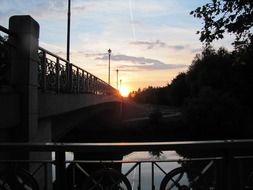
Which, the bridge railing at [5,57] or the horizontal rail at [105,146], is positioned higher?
the bridge railing at [5,57]

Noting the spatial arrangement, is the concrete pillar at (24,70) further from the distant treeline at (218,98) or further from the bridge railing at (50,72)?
the distant treeline at (218,98)

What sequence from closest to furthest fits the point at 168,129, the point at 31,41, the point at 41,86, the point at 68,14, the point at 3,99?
the point at 3,99, the point at 31,41, the point at 41,86, the point at 68,14, the point at 168,129

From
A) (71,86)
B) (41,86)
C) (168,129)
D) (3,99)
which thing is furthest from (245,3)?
(168,129)

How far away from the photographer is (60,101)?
16734 millimetres

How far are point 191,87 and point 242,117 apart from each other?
15369 millimetres

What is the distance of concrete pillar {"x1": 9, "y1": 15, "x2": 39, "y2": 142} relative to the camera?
11.2m

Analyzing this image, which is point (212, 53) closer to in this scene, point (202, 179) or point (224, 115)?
point (224, 115)

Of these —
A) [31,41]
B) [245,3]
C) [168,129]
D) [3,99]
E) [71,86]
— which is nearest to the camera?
[245,3]

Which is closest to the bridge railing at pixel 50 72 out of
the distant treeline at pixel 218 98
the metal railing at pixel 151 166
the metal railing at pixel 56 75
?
the metal railing at pixel 56 75

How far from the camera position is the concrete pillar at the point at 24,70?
11.2 metres

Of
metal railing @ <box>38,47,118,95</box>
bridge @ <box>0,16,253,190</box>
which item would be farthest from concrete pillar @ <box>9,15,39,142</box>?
metal railing @ <box>38,47,118,95</box>

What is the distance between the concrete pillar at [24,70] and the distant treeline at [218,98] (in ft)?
169

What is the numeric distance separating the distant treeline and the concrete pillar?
5148cm

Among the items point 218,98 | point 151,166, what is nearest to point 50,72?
point 151,166
